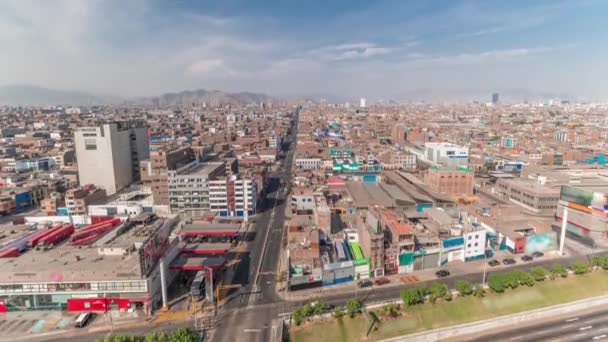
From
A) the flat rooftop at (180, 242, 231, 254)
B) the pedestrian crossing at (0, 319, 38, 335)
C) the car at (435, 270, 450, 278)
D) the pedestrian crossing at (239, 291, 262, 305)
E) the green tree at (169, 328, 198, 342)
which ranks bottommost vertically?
the pedestrian crossing at (239, 291, 262, 305)

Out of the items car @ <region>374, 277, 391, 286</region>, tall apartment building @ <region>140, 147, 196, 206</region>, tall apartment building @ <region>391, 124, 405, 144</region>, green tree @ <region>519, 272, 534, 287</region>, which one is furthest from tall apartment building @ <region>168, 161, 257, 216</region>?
tall apartment building @ <region>391, 124, 405, 144</region>

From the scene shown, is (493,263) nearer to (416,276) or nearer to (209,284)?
(416,276)

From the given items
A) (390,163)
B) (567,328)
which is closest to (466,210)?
(567,328)

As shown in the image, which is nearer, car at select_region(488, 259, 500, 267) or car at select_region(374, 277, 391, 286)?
car at select_region(374, 277, 391, 286)

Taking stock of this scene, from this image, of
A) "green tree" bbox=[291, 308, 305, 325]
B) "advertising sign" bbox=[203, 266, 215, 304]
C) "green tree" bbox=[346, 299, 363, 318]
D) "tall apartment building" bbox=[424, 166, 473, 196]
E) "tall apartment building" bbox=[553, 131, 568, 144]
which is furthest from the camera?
"tall apartment building" bbox=[553, 131, 568, 144]

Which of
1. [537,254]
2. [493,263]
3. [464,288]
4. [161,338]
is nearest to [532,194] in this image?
[537,254]

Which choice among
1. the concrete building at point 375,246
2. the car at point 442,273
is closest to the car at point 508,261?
the car at point 442,273

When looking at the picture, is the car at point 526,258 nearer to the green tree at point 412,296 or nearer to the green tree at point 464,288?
the green tree at point 464,288

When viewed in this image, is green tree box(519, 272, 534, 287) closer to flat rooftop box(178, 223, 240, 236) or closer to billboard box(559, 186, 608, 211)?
billboard box(559, 186, 608, 211)
